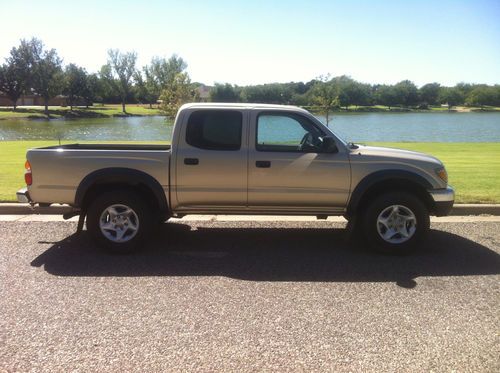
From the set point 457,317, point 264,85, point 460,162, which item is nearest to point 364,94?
point 264,85

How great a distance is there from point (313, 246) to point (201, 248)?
143cm

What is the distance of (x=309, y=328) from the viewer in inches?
140

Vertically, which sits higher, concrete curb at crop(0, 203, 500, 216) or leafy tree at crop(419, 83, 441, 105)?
leafy tree at crop(419, 83, 441, 105)

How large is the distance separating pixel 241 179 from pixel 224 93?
5423 cm

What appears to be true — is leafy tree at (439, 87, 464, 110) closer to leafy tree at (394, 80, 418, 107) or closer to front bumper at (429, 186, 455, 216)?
leafy tree at (394, 80, 418, 107)

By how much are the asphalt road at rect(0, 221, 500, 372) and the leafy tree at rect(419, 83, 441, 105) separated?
3818 inches

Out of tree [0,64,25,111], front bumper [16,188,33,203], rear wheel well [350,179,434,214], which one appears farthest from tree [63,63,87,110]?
rear wheel well [350,179,434,214]

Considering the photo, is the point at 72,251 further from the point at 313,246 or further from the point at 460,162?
the point at 460,162

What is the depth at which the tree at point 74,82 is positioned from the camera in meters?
101

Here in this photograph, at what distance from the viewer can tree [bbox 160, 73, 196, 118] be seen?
84.9 feet

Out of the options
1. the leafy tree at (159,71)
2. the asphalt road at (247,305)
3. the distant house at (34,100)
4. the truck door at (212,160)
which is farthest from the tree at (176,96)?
the distant house at (34,100)

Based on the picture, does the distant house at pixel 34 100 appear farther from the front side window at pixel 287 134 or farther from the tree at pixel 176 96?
the front side window at pixel 287 134

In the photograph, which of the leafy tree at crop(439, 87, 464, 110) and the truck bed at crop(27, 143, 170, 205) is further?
the leafy tree at crop(439, 87, 464, 110)

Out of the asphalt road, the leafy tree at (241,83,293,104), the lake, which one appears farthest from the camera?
the leafy tree at (241,83,293,104)
